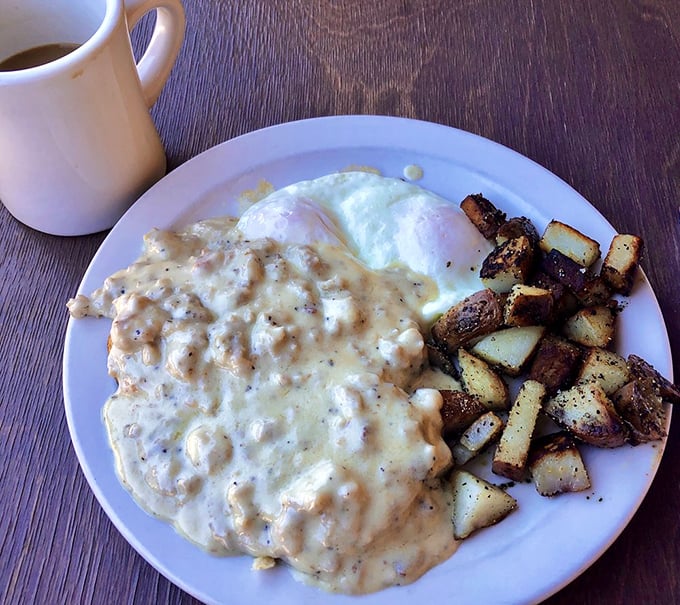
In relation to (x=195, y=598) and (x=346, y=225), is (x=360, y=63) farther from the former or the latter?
(x=195, y=598)

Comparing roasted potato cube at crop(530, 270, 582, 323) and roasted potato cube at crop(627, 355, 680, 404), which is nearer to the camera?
roasted potato cube at crop(627, 355, 680, 404)

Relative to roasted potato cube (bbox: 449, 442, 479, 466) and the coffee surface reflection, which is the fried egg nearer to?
roasted potato cube (bbox: 449, 442, 479, 466)

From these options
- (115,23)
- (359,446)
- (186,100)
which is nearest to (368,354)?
(359,446)

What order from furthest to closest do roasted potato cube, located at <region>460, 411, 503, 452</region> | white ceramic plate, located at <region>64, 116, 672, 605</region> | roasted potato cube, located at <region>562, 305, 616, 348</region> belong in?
roasted potato cube, located at <region>562, 305, 616, 348</region> → roasted potato cube, located at <region>460, 411, 503, 452</region> → white ceramic plate, located at <region>64, 116, 672, 605</region>

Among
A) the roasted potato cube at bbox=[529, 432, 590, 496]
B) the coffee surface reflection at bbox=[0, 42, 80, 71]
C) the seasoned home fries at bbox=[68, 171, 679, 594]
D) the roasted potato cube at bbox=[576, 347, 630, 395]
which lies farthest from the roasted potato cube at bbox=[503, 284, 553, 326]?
the coffee surface reflection at bbox=[0, 42, 80, 71]

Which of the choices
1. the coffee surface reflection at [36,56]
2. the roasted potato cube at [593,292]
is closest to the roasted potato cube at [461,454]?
the roasted potato cube at [593,292]

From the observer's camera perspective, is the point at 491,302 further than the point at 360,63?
No

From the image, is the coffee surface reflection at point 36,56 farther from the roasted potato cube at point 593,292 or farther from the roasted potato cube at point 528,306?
the roasted potato cube at point 593,292
